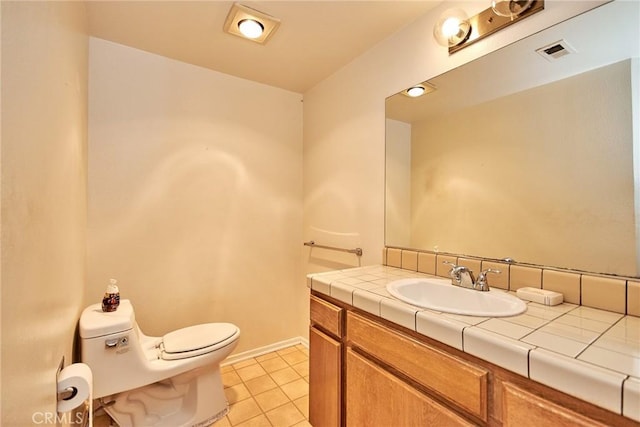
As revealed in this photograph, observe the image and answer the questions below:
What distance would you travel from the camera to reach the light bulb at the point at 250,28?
1635 millimetres

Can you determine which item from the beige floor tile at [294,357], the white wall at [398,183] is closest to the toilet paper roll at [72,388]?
the white wall at [398,183]

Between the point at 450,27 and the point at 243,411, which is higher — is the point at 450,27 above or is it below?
above

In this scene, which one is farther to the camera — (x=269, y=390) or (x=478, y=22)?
(x=269, y=390)

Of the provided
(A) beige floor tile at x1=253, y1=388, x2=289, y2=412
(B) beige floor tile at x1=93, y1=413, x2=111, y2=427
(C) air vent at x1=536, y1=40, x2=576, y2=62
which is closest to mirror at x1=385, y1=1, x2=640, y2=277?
(C) air vent at x1=536, y1=40, x2=576, y2=62

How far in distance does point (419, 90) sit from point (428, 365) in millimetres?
1411

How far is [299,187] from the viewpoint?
2645 mm

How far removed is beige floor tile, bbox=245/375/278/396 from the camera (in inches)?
75.8

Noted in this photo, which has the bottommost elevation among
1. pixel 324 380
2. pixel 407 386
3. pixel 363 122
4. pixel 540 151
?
pixel 324 380

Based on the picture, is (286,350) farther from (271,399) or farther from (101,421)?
(101,421)

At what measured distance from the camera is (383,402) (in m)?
1.10

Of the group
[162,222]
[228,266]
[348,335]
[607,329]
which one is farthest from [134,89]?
[607,329]

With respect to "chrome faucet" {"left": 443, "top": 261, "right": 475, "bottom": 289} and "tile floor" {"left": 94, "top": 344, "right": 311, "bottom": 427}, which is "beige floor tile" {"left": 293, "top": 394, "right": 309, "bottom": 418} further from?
"chrome faucet" {"left": 443, "top": 261, "right": 475, "bottom": 289}

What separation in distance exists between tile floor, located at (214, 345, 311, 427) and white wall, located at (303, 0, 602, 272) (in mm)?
772

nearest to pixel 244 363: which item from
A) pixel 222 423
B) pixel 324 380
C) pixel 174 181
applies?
pixel 222 423
